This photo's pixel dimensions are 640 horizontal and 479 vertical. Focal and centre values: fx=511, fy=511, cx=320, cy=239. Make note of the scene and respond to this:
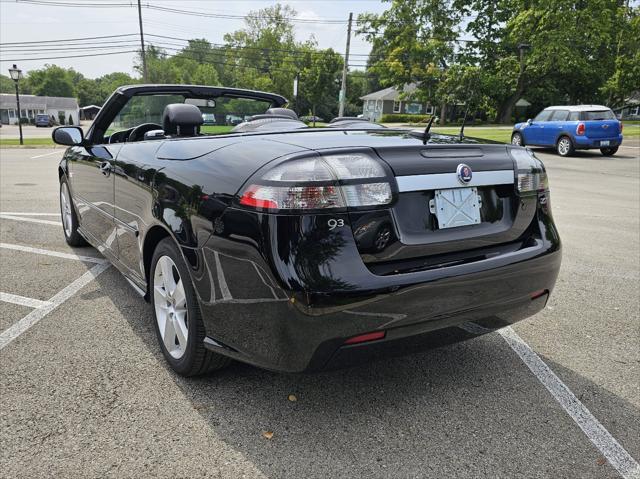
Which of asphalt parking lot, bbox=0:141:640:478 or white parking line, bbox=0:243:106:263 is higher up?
asphalt parking lot, bbox=0:141:640:478

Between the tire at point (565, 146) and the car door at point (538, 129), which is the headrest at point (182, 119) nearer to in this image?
the tire at point (565, 146)

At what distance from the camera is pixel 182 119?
340cm

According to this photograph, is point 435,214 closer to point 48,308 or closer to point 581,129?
point 48,308

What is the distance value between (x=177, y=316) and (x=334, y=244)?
109 centimetres

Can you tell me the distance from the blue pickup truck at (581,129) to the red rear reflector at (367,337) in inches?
645

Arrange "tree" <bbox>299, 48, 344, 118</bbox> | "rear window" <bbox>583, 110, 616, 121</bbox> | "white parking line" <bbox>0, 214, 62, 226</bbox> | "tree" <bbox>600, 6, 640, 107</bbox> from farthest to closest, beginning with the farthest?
1. "tree" <bbox>299, 48, 344, 118</bbox>
2. "tree" <bbox>600, 6, 640, 107</bbox>
3. "rear window" <bbox>583, 110, 616, 121</bbox>
4. "white parking line" <bbox>0, 214, 62, 226</bbox>

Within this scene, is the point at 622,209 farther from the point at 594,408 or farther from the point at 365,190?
the point at 365,190

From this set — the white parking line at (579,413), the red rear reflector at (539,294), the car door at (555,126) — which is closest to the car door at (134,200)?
the red rear reflector at (539,294)

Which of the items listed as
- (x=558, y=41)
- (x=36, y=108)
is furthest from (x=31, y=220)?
(x=36, y=108)

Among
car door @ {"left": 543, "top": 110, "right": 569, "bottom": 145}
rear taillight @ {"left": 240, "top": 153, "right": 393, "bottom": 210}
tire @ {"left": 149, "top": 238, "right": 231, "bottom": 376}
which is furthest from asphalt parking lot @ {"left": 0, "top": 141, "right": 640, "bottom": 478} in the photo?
car door @ {"left": 543, "top": 110, "right": 569, "bottom": 145}

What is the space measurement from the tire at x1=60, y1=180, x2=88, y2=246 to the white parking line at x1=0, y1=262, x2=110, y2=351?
63 cm

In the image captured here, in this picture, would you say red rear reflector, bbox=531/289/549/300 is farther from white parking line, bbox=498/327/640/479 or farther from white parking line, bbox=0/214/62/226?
white parking line, bbox=0/214/62/226

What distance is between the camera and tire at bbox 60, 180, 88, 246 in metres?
4.82

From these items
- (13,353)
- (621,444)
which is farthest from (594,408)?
(13,353)
